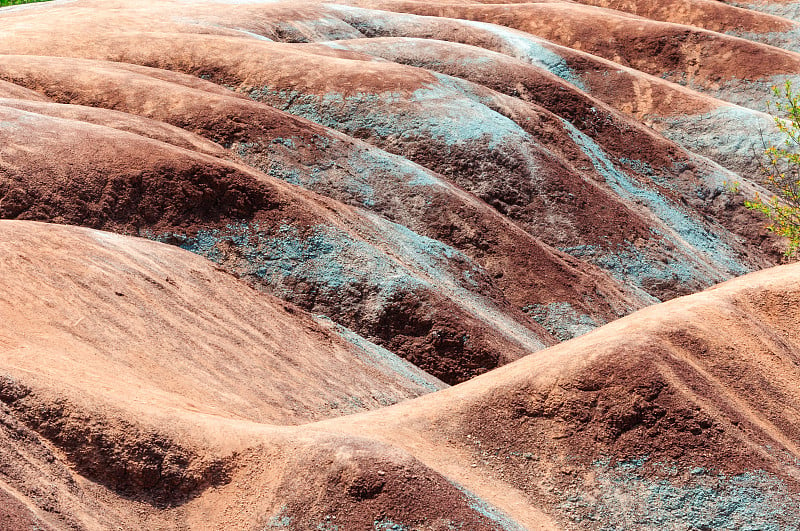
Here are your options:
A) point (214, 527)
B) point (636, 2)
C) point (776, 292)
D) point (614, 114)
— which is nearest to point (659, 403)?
point (776, 292)

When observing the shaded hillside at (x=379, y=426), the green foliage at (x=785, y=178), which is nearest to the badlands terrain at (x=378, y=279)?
the shaded hillside at (x=379, y=426)

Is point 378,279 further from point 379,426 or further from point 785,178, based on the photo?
point 785,178

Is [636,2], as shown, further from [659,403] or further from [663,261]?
[659,403]

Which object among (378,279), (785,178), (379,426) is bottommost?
(785,178)

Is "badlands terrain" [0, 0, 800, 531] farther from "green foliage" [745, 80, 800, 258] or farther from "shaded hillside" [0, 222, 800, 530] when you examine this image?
"green foliage" [745, 80, 800, 258]

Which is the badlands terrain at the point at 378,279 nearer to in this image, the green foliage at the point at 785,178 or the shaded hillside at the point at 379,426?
the shaded hillside at the point at 379,426

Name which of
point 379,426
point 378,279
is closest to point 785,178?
point 378,279

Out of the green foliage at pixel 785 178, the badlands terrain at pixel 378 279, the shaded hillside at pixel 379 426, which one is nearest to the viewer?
the shaded hillside at pixel 379 426

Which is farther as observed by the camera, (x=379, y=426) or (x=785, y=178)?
(x=785, y=178)
